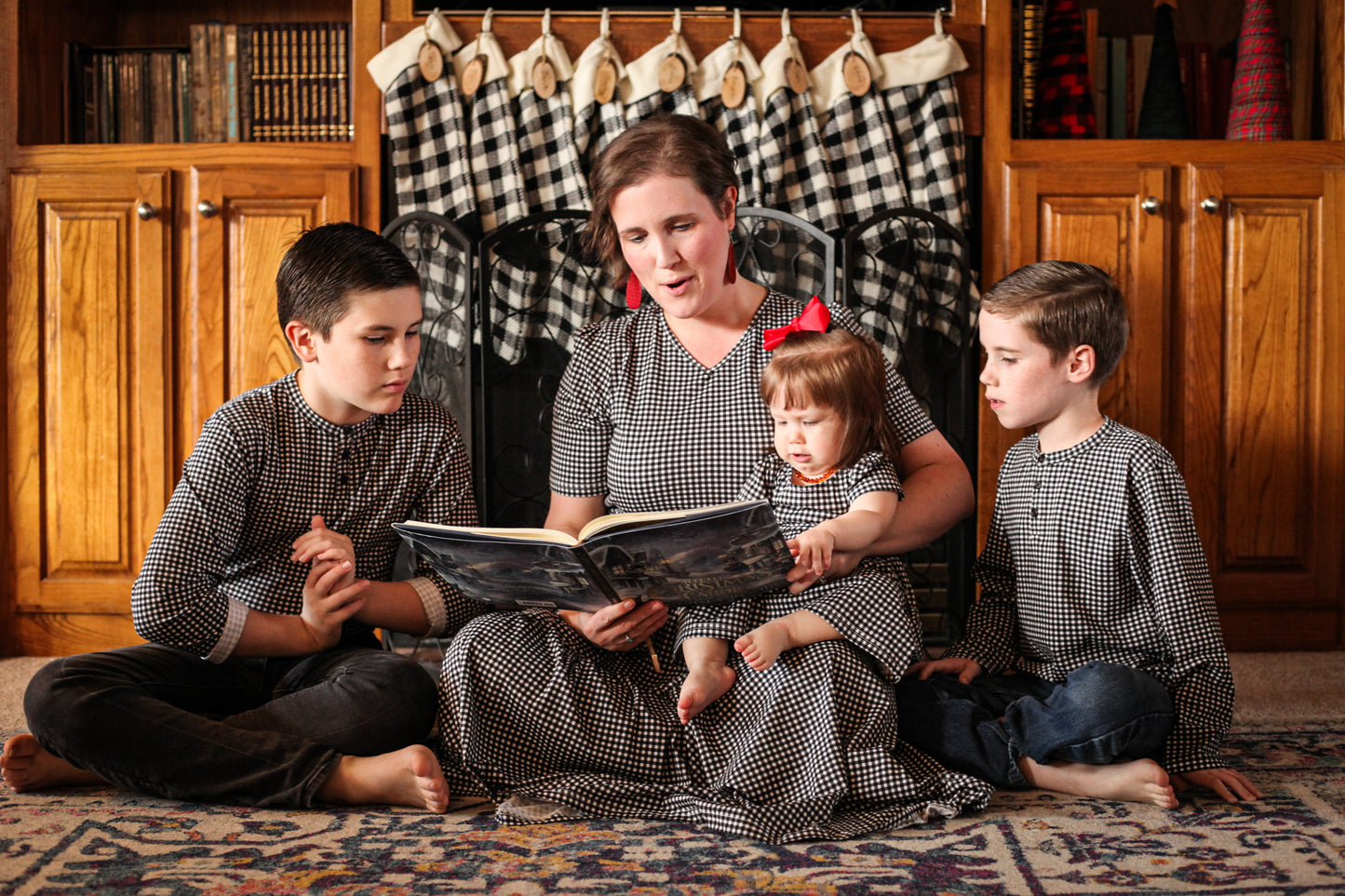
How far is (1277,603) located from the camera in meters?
2.19

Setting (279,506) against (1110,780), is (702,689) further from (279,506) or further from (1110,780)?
(279,506)

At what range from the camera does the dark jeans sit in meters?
1.25

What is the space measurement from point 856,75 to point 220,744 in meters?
1.57

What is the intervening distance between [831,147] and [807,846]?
139cm

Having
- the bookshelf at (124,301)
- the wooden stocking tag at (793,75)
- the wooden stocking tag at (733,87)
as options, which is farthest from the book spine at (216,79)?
the wooden stocking tag at (793,75)

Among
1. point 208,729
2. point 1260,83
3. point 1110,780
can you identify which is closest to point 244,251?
point 208,729

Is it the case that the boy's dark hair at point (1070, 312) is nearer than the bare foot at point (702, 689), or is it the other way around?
the bare foot at point (702, 689)

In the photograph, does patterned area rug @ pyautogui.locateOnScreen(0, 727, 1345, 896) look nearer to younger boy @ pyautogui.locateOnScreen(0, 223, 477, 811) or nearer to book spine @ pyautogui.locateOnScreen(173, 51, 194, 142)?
younger boy @ pyautogui.locateOnScreen(0, 223, 477, 811)

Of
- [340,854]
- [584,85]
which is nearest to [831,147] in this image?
[584,85]

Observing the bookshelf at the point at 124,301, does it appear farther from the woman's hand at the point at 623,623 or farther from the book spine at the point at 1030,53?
the book spine at the point at 1030,53

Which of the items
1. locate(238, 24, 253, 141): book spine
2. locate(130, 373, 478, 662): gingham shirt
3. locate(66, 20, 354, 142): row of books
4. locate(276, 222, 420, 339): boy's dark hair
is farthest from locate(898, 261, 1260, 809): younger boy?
locate(238, 24, 253, 141): book spine

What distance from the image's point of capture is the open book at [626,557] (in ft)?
3.91

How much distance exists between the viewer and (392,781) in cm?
125

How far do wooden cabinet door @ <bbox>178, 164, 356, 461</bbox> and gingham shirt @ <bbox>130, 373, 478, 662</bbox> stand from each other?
2.16 feet
